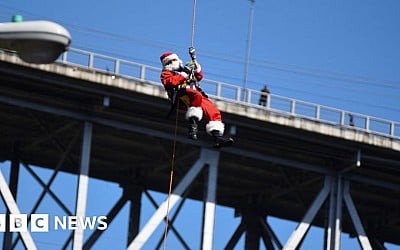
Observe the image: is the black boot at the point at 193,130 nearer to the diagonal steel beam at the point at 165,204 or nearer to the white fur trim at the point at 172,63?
the white fur trim at the point at 172,63

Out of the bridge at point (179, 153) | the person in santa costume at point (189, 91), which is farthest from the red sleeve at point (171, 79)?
the bridge at point (179, 153)

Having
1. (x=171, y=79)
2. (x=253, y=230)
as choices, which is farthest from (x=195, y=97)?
(x=253, y=230)

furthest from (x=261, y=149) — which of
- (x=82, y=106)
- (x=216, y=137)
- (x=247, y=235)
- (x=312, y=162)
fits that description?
(x=216, y=137)

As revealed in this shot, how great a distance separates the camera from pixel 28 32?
10656 mm

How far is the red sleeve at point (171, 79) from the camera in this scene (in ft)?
76.5

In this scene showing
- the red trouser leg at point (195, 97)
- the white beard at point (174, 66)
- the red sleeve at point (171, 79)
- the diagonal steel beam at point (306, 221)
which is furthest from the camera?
the diagonal steel beam at point (306, 221)

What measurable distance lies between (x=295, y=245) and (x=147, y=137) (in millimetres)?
6418

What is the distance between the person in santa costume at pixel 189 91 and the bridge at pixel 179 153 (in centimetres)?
1171

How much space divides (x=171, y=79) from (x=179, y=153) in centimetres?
2015

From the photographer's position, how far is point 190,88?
23.7m

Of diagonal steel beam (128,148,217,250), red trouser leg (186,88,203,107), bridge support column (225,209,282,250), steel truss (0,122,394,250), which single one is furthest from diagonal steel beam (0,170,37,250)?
bridge support column (225,209,282,250)

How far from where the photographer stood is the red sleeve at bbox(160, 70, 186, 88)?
23312 millimetres

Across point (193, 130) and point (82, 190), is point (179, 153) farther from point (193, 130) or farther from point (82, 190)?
point (193, 130)

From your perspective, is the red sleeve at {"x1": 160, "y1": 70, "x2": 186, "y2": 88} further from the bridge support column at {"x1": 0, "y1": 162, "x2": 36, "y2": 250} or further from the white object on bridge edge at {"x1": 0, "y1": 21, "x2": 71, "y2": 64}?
the bridge support column at {"x1": 0, "y1": 162, "x2": 36, "y2": 250}
